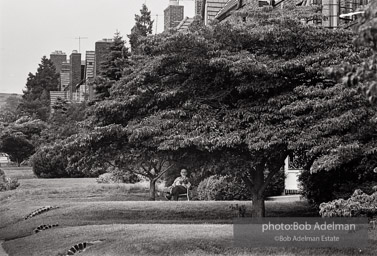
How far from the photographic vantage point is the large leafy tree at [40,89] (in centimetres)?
Answer: 4656

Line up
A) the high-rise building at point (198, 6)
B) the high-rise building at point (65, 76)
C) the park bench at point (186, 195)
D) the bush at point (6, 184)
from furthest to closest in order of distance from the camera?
the high-rise building at point (65, 76) < the high-rise building at point (198, 6) < the bush at point (6, 184) < the park bench at point (186, 195)

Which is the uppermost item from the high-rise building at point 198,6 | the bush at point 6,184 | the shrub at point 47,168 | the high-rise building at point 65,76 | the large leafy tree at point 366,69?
the high-rise building at point 198,6

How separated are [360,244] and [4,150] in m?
27.4

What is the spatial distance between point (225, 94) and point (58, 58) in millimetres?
39355

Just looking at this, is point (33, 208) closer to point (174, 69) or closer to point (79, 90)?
point (174, 69)

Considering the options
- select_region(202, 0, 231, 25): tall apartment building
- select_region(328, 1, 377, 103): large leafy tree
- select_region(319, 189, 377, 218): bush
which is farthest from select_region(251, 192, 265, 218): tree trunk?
select_region(202, 0, 231, 25): tall apartment building

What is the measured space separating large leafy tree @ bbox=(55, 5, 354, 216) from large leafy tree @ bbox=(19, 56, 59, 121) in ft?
95.0

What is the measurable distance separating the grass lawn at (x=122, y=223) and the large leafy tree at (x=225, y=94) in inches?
75.4

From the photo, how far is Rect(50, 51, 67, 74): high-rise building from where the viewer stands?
52969mm

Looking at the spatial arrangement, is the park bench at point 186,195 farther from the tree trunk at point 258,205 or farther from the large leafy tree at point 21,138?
the large leafy tree at point 21,138

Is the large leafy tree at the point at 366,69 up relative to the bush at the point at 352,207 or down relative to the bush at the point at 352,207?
up

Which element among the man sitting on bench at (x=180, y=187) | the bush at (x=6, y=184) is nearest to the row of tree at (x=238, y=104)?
the man sitting on bench at (x=180, y=187)

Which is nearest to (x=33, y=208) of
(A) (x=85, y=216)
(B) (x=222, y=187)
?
(A) (x=85, y=216)

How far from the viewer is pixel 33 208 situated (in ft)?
75.8
